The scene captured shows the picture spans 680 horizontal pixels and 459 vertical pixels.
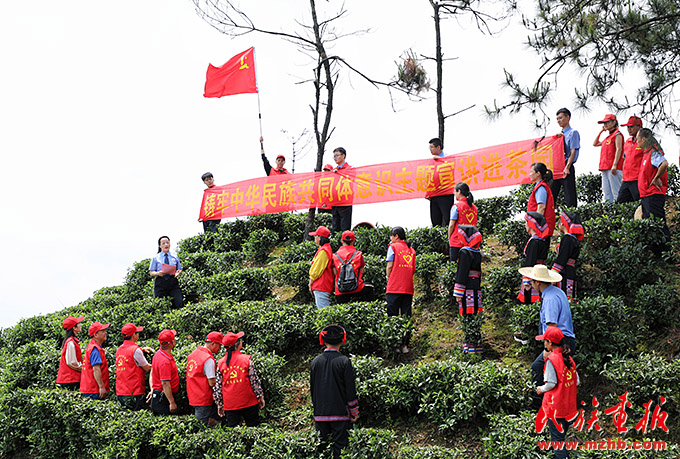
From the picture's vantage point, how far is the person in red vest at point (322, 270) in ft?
36.2

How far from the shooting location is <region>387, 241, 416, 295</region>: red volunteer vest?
33.0 ft

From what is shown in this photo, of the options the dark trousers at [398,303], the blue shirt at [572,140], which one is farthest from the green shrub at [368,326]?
the blue shirt at [572,140]

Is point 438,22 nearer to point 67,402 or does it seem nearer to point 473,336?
point 473,336

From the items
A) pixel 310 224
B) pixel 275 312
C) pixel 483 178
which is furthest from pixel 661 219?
pixel 310 224

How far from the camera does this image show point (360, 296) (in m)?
12.1

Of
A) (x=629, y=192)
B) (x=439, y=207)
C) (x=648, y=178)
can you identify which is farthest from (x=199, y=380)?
(x=629, y=192)

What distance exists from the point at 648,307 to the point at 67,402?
940cm

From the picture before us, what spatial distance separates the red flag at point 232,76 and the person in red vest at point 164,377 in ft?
30.7

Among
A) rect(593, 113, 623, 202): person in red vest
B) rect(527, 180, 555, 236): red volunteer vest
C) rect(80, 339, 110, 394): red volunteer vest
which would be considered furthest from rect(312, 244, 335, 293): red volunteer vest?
rect(593, 113, 623, 202): person in red vest

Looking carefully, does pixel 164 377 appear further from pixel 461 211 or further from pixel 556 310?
pixel 556 310

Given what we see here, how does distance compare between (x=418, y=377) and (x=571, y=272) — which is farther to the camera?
(x=571, y=272)

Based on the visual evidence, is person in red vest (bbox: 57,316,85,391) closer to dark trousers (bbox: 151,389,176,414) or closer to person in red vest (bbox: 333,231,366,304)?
dark trousers (bbox: 151,389,176,414)

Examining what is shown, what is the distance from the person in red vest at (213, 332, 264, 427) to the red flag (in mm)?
9990

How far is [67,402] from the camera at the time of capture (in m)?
10.4
